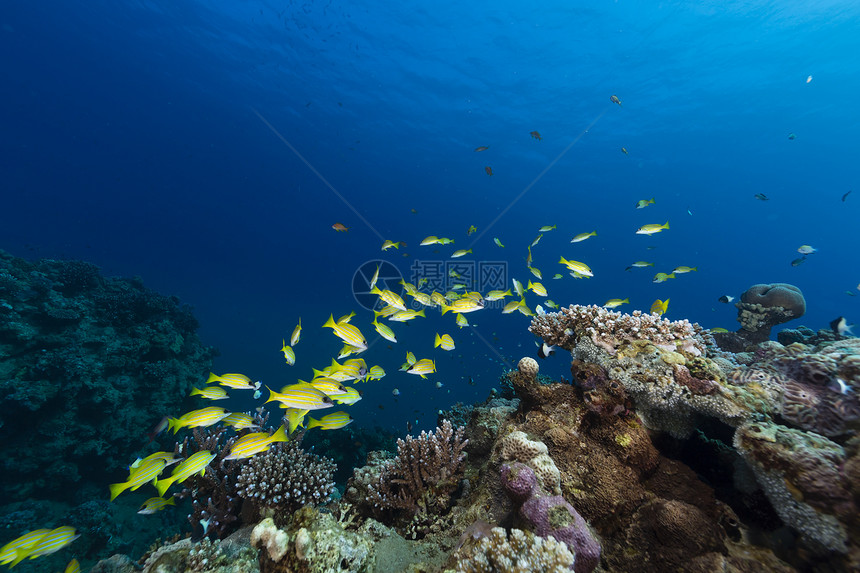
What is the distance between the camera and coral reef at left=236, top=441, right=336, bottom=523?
4543 millimetres

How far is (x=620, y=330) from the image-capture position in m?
4.61

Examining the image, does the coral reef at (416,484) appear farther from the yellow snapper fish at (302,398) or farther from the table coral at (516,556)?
the table coral at (516,556)

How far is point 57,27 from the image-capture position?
119 feet

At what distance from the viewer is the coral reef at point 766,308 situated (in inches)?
339

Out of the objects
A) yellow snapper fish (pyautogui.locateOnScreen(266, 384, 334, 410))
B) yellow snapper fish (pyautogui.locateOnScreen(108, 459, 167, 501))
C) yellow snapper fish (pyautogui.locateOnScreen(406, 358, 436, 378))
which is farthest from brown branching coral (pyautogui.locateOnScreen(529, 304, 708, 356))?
yellow snapper fish (pyautogui.locateOnScreen(108, 459, 167, 501))

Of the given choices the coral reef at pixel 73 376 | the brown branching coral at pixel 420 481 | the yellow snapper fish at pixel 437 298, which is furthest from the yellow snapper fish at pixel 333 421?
the coral reef at pixel 73 376

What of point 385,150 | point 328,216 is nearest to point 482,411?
point 385,150

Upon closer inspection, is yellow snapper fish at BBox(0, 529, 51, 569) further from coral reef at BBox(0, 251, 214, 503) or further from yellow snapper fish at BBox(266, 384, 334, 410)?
coral reef at BBox(0, 251, 214, 503)

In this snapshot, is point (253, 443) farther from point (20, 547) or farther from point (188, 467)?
point (20, 547)

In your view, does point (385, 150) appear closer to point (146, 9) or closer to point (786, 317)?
point (146, 9)

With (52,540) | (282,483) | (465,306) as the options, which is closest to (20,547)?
(52,540)

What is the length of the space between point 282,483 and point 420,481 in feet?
7.13

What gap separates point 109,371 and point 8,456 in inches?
121

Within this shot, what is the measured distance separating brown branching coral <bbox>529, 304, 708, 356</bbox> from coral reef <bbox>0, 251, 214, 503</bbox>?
1429cm
